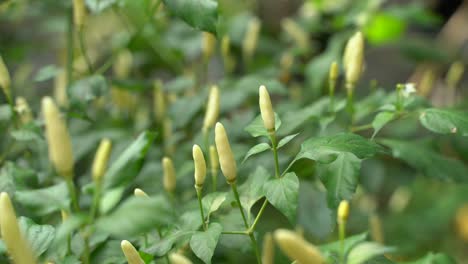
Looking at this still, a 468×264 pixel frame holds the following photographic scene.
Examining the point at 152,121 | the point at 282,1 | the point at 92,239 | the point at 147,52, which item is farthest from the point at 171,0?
the point at 282,1

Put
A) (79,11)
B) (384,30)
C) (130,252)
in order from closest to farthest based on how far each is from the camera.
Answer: (130,252)
(79,11)
(384,30)

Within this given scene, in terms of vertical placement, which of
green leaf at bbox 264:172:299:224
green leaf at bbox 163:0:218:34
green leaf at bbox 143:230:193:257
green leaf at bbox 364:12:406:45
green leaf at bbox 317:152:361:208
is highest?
green leaf at bbox 163:0:218:34

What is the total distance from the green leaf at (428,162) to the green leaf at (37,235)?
0.50 meters

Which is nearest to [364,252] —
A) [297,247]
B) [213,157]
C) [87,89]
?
[297,247]

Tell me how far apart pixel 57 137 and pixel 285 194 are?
0.26 metres

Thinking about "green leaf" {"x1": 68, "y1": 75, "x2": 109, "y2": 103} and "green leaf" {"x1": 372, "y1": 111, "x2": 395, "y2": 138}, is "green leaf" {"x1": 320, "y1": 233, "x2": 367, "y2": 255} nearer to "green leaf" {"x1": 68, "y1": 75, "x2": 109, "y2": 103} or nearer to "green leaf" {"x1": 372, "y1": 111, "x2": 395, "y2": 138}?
"green leaf" {"x1": 372, "y1": 111, "x2": 395, "y2": 138}

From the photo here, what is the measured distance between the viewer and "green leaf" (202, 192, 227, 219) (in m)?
0.70

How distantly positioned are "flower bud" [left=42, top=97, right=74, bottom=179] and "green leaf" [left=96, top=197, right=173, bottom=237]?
6 cm

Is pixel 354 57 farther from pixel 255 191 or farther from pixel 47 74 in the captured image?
pixel 47 74

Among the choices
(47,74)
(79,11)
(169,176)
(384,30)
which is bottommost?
(384,30)

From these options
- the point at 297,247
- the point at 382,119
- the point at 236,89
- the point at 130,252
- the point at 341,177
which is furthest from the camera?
the point at 236,89

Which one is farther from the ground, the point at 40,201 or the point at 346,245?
the point at 40,201

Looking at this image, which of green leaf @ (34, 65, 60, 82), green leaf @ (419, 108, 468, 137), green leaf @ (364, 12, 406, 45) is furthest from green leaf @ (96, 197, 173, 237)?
green leaf @ (364, 12, 406, 45)

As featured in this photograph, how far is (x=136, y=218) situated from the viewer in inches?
20.6
